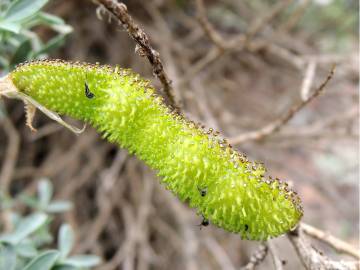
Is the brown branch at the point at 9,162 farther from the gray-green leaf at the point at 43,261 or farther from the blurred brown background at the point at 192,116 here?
the gray-green leaf at the point at 43,261

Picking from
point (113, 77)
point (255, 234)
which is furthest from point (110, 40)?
point (255, 234)

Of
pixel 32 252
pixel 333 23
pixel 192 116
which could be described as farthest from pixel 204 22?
pixel 333 23

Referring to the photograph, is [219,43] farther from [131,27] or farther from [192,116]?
[131,27]

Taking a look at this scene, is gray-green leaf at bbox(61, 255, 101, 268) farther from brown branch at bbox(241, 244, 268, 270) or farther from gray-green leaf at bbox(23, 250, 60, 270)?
brown branch at bbox(241, 244, 268, 270)

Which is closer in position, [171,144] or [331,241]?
[171,144]

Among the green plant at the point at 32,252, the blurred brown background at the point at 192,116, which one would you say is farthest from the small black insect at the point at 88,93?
the blurred brown background at the point at 192,116

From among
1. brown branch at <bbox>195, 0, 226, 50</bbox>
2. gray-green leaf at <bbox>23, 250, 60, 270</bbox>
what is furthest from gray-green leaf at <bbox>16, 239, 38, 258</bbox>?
brown branch at <bbox>195, 0, 226, 50</bbox>
